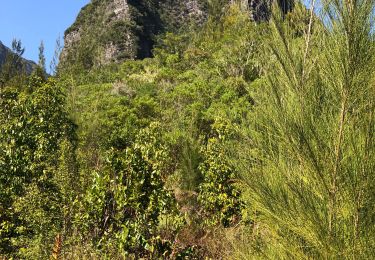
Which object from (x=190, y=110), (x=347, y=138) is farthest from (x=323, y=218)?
(x=190, y=110)

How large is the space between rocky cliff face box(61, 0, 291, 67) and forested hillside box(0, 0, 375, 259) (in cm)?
4275

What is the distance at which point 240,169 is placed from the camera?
10.6 feet

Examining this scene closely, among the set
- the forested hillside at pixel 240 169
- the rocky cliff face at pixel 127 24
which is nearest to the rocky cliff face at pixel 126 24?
the rocky cliff face at pixel 127 24

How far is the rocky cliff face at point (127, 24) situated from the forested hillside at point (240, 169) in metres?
42.7

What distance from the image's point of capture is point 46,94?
8.76 m

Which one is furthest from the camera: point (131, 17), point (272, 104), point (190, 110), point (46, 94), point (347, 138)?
point (131, 17)

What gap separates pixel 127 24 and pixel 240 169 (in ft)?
213

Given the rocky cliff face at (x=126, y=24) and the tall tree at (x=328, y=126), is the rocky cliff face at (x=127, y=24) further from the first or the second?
the tall tree at (x=328, y=126)

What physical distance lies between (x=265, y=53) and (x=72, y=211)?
4.51 m

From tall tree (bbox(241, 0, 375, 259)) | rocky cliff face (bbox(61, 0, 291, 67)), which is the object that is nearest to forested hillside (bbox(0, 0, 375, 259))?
tall tree (bbox(241, 0, 375, 259))

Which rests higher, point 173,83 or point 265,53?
point 173,83

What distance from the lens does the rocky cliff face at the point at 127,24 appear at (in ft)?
200

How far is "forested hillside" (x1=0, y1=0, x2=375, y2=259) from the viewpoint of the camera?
216 cm

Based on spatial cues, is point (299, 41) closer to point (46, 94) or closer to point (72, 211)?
point (72, 211)
